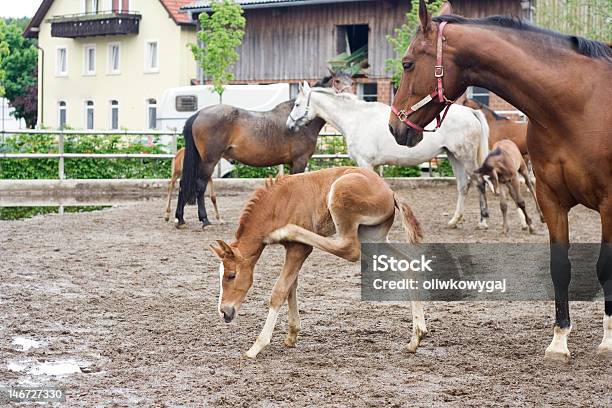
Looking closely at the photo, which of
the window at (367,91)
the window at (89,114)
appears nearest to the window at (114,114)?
the window at (89,114)

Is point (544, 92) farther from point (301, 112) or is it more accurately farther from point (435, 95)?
point (301, 112)

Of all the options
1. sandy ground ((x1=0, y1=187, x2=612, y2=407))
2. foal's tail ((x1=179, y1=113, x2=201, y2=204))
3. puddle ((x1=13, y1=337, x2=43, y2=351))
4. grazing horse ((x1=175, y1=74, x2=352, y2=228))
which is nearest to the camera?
sandy ground ((x1=0, y1=187, x2=612, y2=407))

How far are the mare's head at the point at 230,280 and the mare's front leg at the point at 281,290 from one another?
0.21 meters

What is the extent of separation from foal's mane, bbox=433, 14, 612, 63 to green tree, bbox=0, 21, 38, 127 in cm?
5252

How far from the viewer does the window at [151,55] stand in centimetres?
4594

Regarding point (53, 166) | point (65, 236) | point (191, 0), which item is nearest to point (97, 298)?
point (65, 236)

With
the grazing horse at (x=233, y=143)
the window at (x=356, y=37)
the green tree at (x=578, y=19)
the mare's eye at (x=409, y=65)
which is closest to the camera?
the mare's eye at (x=409, y=65)

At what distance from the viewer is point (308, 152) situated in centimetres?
1520

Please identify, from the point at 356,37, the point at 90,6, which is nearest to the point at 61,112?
the point at 90,6

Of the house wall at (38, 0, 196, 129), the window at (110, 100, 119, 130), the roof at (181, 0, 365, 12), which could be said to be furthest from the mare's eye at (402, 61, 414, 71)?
the window at (110, 100, 119, 130)

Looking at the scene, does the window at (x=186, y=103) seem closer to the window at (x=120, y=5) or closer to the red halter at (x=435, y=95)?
the window at (x=120, y=5)

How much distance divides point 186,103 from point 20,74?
30120 millimetres

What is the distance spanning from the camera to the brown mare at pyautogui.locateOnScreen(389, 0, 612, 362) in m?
5.94

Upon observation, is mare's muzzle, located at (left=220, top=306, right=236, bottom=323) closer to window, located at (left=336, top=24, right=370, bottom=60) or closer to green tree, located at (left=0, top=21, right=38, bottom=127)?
window, located at (left=336, top=24, right=370, bottom=60)
